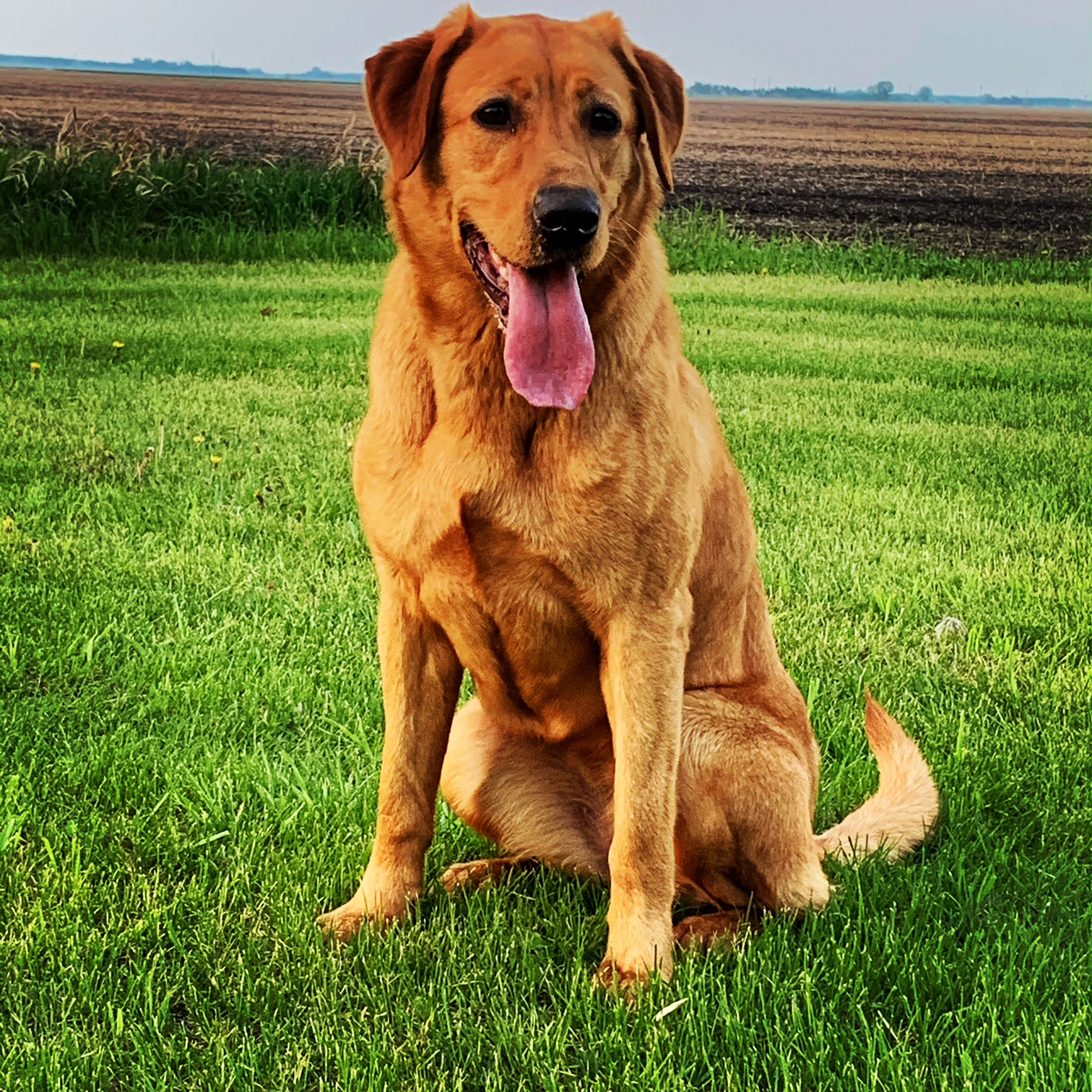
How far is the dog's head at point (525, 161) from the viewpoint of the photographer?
94.5 inches

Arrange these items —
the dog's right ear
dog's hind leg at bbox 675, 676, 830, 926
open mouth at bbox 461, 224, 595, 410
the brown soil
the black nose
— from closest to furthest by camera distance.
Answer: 1. the black nose
2. open mouth at bbox 461, 224, 595, 410
3. the dog's right ear
4. dog's hind leg at bbox 675, 676, 830, 926
5. the brown soil

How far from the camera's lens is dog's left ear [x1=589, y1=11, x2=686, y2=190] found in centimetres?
264

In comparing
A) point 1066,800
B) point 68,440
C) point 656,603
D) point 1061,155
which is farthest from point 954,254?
point 1061,155

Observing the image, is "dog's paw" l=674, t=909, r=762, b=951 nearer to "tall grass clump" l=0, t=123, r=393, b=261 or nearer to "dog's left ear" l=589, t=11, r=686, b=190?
"dog's left ear" l=589, t=11, r=686, b=190

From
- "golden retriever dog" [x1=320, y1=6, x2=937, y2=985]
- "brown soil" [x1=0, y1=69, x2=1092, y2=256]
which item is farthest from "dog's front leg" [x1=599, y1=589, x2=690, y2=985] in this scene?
"brown soil" [x1=0, y1=69, x2=1092, y2=256]

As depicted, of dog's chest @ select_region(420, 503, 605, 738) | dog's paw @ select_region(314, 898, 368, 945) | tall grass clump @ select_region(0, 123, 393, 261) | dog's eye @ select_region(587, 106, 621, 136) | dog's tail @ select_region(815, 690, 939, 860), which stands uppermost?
dog's eye @ select_region(587, 106, 621, 136)

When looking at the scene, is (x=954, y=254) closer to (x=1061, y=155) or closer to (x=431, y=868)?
(x=431, y=868)

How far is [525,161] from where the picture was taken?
95.3 inches

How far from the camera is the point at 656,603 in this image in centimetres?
253

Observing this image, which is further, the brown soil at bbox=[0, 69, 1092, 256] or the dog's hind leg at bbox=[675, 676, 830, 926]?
the brown soil at bbox=[0, 69, 1092, 256]

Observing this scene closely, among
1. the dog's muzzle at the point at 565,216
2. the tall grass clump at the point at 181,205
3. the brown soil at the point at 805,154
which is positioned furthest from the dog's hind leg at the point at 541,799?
the tall grass clump at the point at 181,205

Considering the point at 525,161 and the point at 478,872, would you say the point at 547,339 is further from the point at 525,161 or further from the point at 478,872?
the point at 478,872

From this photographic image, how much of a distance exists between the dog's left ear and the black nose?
37 cm

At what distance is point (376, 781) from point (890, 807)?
1333 millimetres
